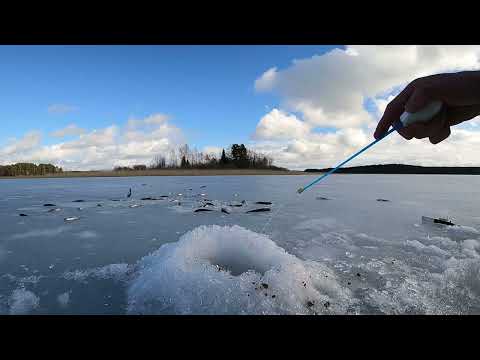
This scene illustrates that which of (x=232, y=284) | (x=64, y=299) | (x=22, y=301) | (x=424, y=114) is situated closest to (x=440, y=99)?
(x=424, y=114)

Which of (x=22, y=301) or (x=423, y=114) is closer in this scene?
(x=423, y=114)

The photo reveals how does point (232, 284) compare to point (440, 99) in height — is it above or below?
below

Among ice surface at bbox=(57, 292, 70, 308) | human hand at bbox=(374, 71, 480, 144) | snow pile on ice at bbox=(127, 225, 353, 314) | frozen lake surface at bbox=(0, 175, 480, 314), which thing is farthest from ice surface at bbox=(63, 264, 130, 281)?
human hand at bbox=(374, 71, 480, 144)

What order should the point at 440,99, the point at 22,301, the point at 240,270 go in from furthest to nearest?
the point at 240,270 → the point at 22,301 → the point at 440,99

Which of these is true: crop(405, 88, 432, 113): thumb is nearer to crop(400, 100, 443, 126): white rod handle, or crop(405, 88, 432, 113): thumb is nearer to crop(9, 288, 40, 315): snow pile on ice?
crop(400, 100, 443, 126): white rod handle

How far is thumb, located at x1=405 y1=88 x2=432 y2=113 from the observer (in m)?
1.44

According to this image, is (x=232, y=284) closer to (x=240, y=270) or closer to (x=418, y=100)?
(x=240, y=270)

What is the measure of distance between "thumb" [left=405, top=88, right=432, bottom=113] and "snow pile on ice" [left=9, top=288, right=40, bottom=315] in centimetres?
269

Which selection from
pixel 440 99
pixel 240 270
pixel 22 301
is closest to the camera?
pixel 440 99

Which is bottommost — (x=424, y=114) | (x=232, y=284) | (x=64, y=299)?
(x=64, y=299)

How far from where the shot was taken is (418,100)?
1.46 meters

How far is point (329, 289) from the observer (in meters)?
1.96

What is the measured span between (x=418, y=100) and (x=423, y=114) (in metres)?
0.09
